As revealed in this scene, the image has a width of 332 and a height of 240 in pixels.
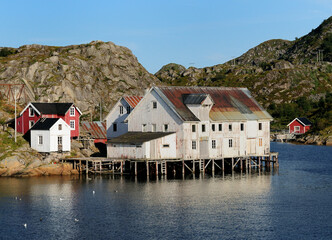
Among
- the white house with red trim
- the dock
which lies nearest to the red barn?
the dock

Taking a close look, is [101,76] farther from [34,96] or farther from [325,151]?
[325,151]

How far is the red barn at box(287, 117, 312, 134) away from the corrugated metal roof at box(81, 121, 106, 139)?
246ft

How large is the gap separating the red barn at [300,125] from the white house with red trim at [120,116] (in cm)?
7603

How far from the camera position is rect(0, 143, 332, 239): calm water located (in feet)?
139

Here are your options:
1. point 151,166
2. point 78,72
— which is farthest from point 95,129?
point 78,72

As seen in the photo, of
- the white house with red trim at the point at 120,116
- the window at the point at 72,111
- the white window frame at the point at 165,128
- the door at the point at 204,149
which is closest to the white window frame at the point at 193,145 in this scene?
the door at the point at 204,149

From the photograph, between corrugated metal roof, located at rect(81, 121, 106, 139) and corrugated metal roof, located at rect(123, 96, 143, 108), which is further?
corrugated metal roof, located at rect(81, 121, 106, 139)

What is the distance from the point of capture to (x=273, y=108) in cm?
17388

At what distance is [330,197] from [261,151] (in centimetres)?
2206

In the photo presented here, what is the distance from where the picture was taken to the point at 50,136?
73.8 metres

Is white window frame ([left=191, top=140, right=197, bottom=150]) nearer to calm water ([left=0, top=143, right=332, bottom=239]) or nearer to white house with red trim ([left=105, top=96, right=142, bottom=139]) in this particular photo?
calm water ([left=0, top=143, right=332, bottom=239])

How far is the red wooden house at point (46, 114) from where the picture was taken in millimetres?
78812

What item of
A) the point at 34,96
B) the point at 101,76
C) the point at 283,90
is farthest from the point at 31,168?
the point at 283,90

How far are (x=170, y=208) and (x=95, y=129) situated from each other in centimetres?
3889
